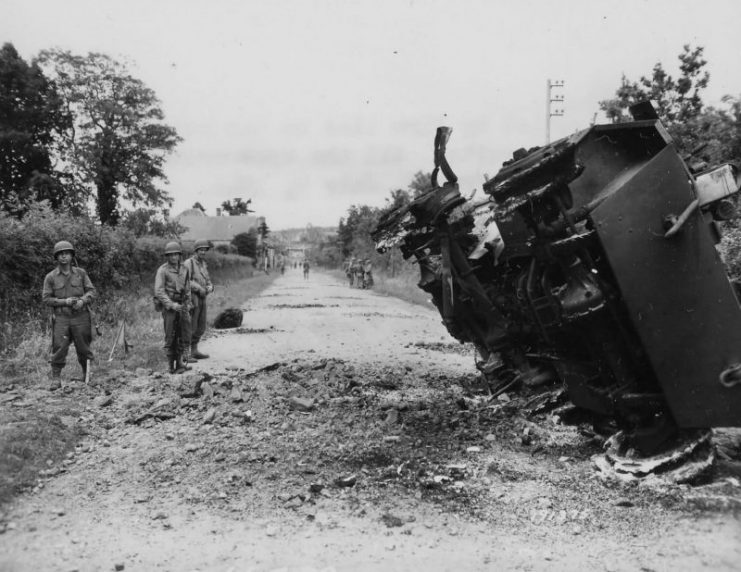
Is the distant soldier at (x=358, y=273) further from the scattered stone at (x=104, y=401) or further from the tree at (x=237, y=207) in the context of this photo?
the tree at (x=237, y=207)

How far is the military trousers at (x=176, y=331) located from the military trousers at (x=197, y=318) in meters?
0.84

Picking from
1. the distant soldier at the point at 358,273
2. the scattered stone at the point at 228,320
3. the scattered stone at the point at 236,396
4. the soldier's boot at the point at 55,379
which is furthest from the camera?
the distant soldier at the point at 358,273

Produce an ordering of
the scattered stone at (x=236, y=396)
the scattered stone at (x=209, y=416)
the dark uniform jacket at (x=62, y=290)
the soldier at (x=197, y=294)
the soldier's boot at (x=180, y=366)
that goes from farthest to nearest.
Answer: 1. the soldier at (x=197, y=294)
2. the soldier's boot at (x=180, y=366)
3. the dark uniform jacket at (x=62, y=290)
4. the scattered stone at (x=236, y=396)
5. the scattered stone at (x=209, y=416)

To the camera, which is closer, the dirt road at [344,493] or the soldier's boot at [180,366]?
the dirt road at [344,493]

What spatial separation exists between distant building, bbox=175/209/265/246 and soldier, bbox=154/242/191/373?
76.0 metres

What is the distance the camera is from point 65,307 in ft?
25.0

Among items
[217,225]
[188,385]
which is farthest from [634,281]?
[217,225]

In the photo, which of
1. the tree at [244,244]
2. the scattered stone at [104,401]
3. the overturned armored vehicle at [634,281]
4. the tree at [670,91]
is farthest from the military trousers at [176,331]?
the tree at [244,244]

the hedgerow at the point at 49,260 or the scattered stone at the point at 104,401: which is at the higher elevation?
the hedgerow at the point at 49,260

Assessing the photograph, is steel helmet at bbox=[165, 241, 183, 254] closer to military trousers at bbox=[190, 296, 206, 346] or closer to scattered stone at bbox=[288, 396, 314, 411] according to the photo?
military trousers at bbox=[190, 296, 206, 346]

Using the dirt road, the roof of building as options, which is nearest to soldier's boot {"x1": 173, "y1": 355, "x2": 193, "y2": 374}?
the dirt road

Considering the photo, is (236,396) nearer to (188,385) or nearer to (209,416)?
(209,416)

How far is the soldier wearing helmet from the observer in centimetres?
755

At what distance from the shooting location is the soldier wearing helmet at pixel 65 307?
7555mm
